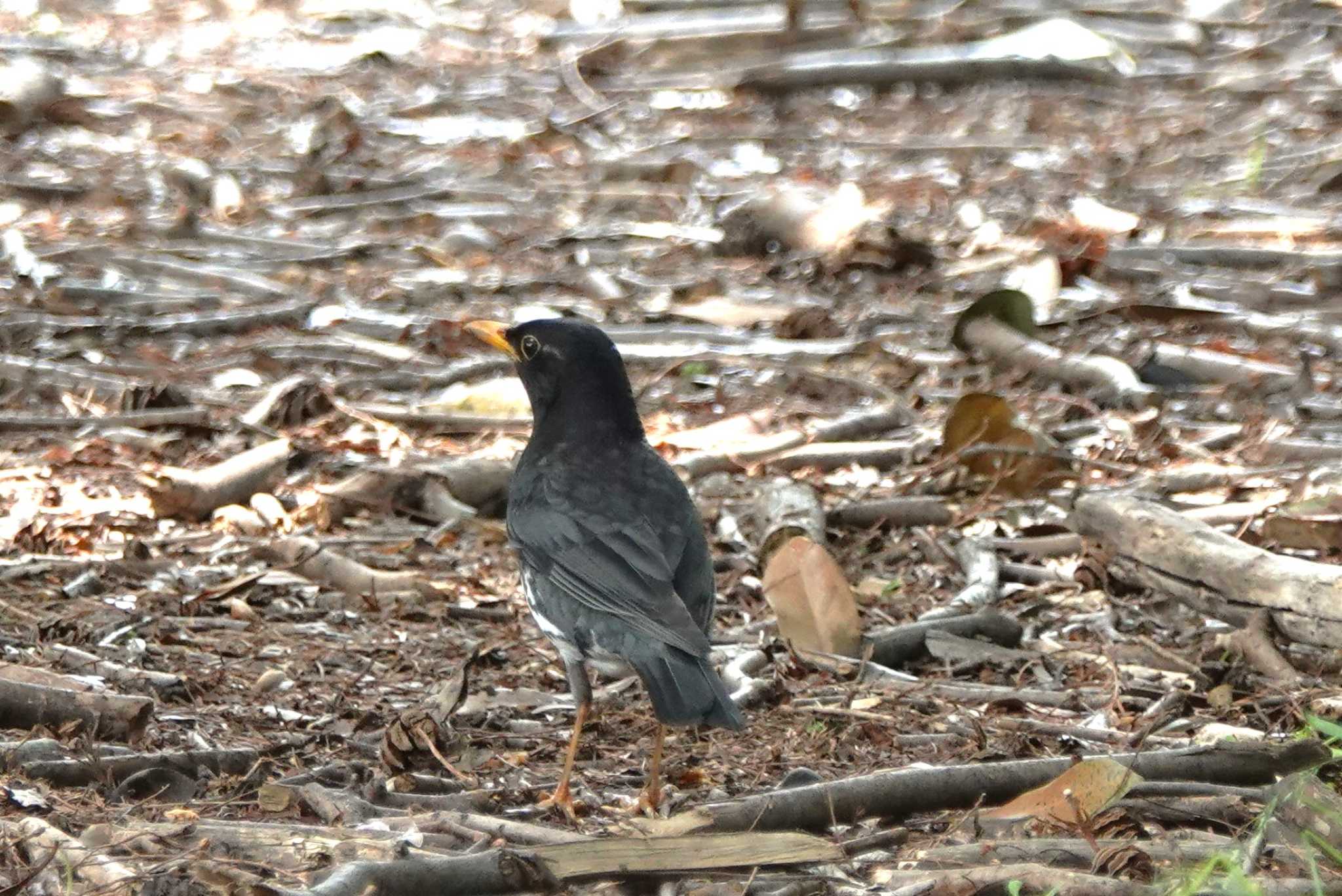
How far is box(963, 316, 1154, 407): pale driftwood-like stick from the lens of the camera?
329 inches

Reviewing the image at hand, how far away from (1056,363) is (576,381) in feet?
12.1

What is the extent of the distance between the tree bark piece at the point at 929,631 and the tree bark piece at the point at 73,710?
225 cm

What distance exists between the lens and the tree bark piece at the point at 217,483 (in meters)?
6.94

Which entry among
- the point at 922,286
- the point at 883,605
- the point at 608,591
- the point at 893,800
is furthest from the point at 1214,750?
the point at 922,286

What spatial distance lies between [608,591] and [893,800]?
111cm

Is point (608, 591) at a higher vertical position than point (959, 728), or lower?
higher

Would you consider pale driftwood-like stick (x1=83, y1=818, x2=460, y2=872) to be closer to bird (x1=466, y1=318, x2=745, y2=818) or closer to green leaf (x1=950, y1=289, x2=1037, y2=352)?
bird (x1=466, y1=318, x2=745, y2=818)

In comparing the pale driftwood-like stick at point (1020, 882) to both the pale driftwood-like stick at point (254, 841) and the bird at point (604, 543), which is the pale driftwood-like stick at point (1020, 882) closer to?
the bird at point (604, 543)

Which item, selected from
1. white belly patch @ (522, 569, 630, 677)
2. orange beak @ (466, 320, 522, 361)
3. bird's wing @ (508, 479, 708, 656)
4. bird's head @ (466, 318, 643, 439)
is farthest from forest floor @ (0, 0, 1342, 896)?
orange beak @ (466, 320, 522, 361)

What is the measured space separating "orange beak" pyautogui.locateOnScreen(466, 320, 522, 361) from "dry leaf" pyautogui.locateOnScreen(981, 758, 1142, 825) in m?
2.40

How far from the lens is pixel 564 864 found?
3.52 m

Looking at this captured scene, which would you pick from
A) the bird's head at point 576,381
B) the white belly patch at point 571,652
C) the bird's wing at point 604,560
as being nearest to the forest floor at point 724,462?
the white belly patch at point 571,652

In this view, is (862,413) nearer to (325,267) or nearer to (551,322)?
(551,322)

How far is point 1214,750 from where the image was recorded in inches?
166
